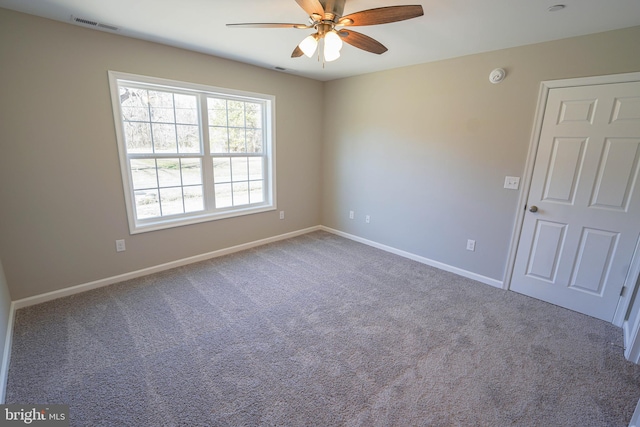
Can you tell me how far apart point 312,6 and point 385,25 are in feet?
2.99

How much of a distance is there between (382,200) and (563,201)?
1977 mm

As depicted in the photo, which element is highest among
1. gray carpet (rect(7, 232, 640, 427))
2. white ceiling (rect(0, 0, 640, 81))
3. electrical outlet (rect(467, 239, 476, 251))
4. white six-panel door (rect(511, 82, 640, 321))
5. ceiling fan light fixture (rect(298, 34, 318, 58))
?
white ceiling (rect(0, 0, 640, 81))

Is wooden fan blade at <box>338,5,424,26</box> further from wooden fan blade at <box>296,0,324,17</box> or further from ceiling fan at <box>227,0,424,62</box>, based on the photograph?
wooden fan blade at <box>296,0,324,17</box>

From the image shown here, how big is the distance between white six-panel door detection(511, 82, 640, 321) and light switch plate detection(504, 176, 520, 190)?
12 centimetres

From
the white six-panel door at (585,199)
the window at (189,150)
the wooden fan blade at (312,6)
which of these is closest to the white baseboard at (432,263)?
the white six-panel door at (585,199)

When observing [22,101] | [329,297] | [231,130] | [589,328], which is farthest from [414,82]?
[22,101]

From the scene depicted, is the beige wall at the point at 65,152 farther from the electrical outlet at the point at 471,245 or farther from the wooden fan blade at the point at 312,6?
the electrical outlet at the point at 471,245

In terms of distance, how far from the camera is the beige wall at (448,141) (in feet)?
8.46

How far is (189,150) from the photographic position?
335 centimetres

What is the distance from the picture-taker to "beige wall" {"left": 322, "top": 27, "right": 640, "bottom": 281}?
2.58m

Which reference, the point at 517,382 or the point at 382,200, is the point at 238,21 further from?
the point at 517,382

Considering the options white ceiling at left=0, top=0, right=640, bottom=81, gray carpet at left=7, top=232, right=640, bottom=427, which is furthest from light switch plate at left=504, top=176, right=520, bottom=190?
white ceiling at left=0, top=0, right=640, bottom=81

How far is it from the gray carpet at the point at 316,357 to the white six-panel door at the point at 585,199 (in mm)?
325

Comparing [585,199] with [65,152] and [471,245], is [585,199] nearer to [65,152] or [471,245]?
[471,245]
